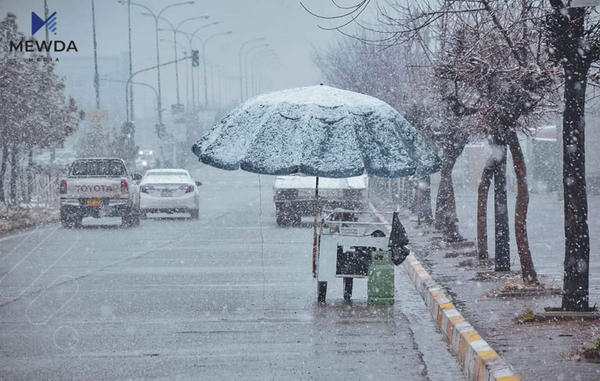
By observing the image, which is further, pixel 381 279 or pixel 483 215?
pixel 483 215

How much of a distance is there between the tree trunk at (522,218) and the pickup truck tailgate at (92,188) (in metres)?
16.9

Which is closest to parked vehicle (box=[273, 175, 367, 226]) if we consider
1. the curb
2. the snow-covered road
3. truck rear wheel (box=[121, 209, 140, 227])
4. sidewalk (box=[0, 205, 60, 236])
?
truck rear wheel (box=[121, 209, 140, 227])

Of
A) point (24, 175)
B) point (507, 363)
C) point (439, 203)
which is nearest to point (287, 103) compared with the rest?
point (507, 363)

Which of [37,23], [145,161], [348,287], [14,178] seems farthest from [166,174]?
[145,161]

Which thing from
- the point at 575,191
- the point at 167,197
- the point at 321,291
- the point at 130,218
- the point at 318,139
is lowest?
the point at 130,218

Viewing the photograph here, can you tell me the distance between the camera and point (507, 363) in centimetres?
832

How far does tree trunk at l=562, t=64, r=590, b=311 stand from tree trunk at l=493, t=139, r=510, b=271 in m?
3.76

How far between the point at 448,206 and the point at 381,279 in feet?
24.0

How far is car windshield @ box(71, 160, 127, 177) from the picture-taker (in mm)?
30438

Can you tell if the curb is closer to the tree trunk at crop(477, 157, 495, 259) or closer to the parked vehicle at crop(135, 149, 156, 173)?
the tree trunk at crop(477, 157, 495, 259)

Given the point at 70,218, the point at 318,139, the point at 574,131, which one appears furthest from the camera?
the point at 70,218

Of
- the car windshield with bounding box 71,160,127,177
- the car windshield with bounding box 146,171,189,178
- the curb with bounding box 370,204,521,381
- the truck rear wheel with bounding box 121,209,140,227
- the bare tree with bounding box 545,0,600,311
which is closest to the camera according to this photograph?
the curb with bounding box 370,204,521,381

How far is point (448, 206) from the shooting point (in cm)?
1992

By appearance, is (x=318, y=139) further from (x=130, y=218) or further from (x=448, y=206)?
(x=130, y=218)
